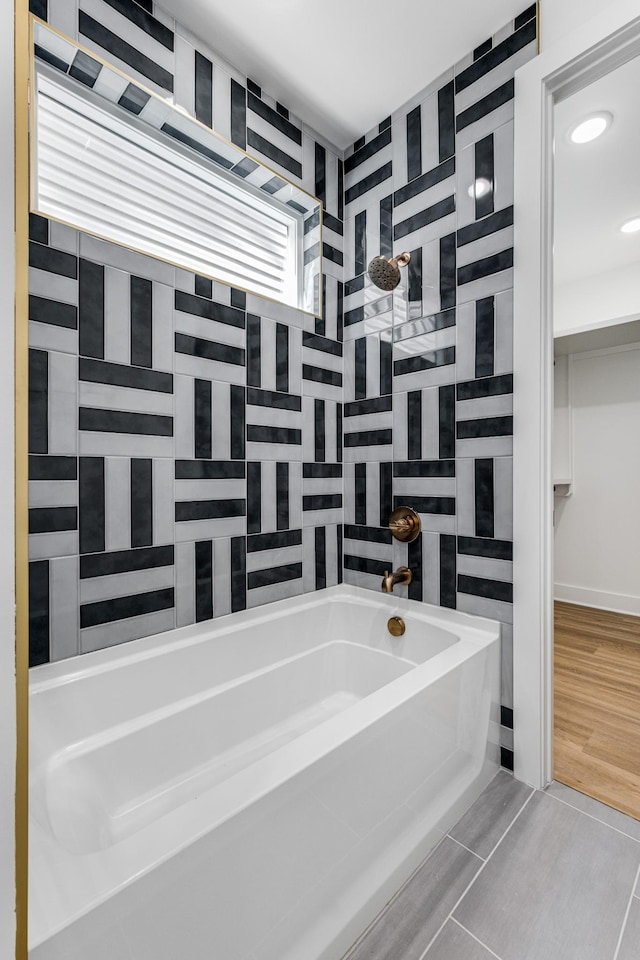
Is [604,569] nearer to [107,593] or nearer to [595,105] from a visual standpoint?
[595,105]

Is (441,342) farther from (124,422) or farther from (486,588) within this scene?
(124,422)

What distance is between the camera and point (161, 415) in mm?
1522

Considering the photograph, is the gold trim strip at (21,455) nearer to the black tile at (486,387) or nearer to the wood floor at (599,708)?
the black tile at (486,387)

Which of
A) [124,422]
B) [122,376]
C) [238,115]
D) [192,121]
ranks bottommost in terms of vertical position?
[124,422]

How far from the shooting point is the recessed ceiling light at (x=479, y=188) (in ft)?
5.43

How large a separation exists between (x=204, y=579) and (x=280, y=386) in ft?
2.65

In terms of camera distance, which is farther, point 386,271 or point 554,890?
point 386,271

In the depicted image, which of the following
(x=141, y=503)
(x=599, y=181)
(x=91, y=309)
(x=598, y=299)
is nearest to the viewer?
(x=91, y=309)

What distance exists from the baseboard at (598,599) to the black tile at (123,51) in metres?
3.82

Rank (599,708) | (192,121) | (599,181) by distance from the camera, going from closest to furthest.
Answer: (192,121)
(599,708)
(599,181)

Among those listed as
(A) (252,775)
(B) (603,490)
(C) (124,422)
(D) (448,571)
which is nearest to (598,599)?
(B) (603,490)

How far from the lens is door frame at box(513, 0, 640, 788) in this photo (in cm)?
151

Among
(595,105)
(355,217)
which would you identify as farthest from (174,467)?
(595,105)

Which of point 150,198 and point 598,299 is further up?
point 598,299
